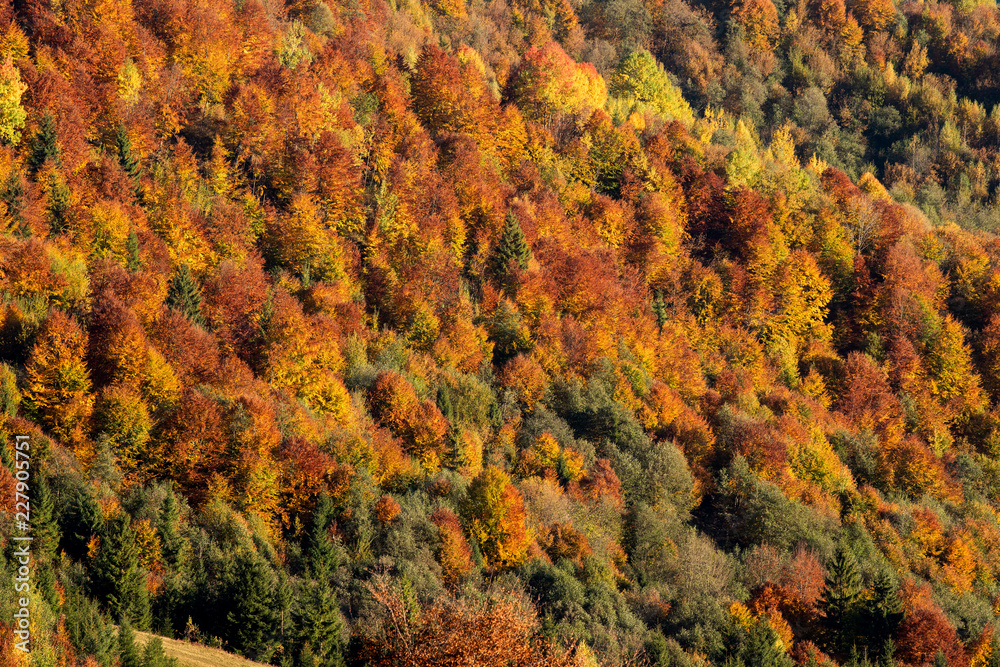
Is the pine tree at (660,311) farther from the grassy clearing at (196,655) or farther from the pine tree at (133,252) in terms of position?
the grassy clearing at (196,655)

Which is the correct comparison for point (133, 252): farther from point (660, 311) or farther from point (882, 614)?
point (882, 614)

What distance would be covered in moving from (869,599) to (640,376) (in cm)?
2859

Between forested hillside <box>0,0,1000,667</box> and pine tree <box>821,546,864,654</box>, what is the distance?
1.12 ft

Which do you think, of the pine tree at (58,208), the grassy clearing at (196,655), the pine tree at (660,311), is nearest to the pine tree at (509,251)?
the pine tree at (660,311)

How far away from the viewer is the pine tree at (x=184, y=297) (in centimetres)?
7806

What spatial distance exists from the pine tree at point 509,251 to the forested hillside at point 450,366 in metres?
0.28

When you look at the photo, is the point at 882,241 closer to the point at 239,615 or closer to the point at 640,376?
the point at 640,376

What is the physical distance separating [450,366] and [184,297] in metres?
21.8

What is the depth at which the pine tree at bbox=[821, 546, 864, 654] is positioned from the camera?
71500mm

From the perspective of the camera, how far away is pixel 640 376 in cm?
9444

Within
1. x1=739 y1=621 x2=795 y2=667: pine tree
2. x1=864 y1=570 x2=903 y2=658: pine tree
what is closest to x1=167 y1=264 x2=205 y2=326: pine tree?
x1=739 y1=621 x2=795 y2=667: pine tree

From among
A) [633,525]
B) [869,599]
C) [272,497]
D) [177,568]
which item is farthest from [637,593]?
[177,568]

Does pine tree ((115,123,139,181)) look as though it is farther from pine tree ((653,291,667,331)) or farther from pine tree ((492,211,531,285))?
pine tree ((653,291,667,331))

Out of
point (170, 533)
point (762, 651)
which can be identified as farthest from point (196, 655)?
point (762, 651)
